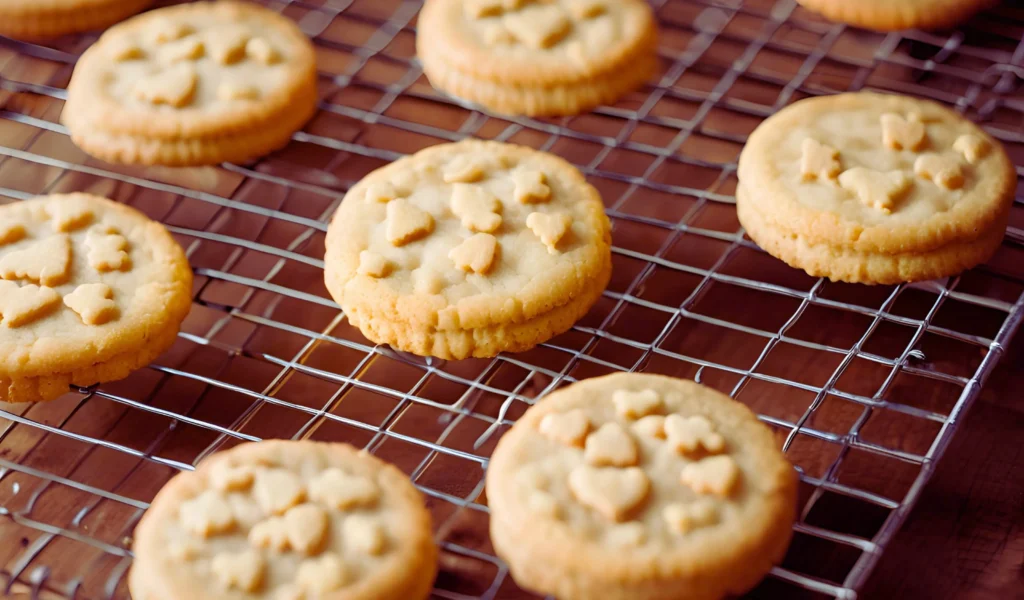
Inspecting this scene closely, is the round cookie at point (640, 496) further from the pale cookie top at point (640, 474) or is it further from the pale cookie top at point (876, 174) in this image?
the pale cookie top at point (876, 174)

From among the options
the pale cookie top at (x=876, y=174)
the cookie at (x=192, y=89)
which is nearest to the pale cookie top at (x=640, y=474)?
the pale cookie top at (x=876, y=174)

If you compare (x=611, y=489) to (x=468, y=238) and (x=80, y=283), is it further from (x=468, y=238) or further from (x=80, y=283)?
(x=80, y=283)

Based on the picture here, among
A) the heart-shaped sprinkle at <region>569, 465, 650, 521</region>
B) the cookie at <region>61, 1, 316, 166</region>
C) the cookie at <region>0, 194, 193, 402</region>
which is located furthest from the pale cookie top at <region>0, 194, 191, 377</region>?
the heart-shaped sprinkle at <region>569, 465, 650, 521</region>

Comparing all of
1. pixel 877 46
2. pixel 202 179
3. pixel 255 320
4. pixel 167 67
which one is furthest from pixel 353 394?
pixel 877 46

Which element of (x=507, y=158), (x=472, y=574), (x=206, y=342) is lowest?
(x=472, y=574)

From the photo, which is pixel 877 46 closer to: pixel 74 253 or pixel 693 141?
pixel 693 141

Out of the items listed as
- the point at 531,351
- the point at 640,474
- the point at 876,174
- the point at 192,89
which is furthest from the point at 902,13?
the point at 192,89

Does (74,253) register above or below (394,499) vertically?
above
